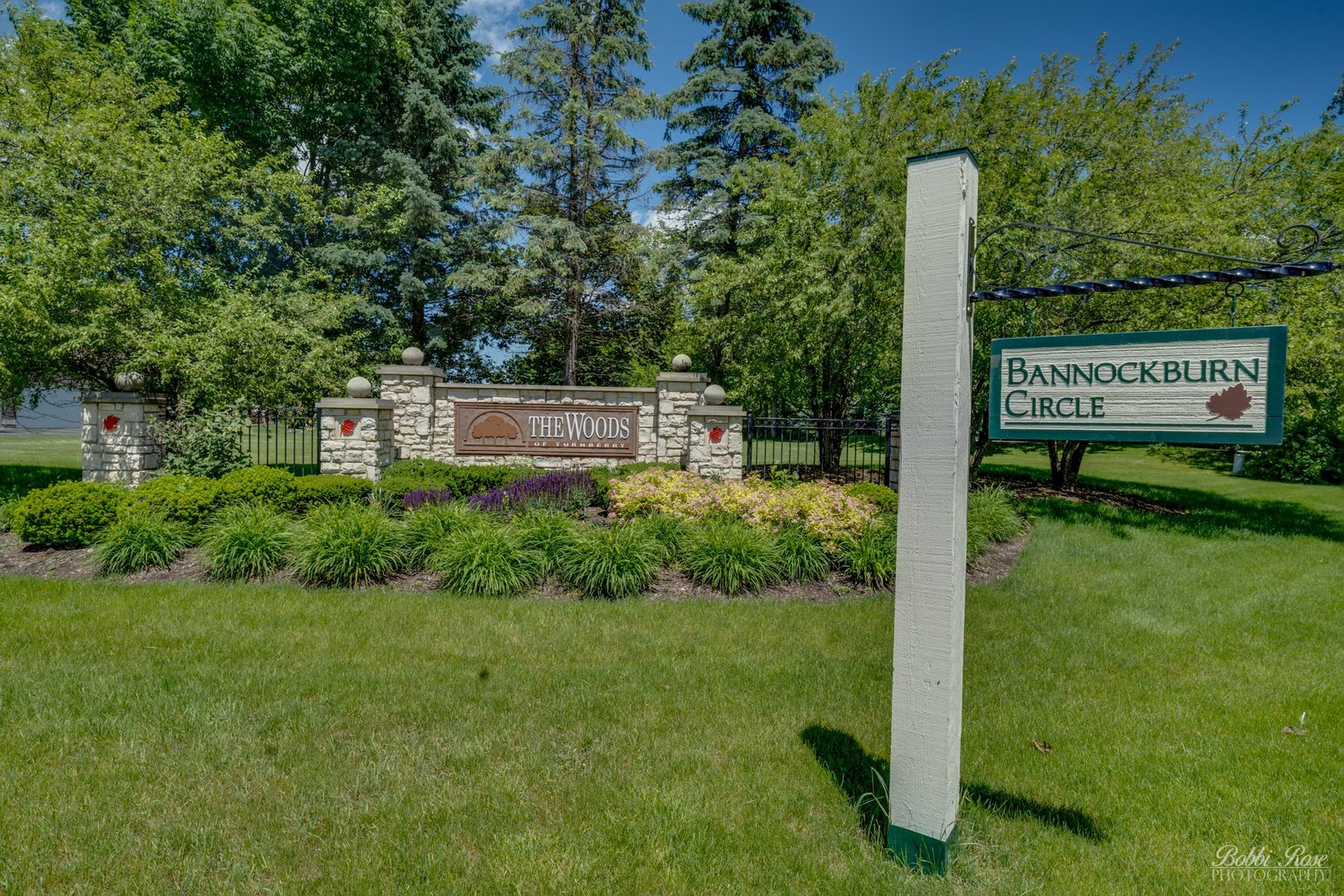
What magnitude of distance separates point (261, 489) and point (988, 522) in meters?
8.80

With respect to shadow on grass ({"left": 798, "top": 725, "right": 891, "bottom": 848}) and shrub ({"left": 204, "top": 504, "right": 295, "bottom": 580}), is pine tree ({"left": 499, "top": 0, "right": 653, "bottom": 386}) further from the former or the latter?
shadow on grass ({"left": 798, "top": 725, "right": 891, "bottom": 848})

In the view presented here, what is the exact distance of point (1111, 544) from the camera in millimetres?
7949

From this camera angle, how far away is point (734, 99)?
55.8 feet

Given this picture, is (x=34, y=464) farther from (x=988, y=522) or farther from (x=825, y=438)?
(x=988, y=522)

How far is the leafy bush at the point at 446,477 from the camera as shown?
841 centimetres

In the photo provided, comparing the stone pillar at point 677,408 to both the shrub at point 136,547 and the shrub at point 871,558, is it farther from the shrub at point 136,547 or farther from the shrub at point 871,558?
the shrub at point 136,547

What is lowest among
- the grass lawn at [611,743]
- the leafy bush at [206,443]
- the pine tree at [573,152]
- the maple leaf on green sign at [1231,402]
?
the grass lawn at [611,743]

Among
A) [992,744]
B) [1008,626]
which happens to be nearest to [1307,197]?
[1008,626]

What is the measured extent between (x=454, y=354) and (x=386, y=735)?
16.5m

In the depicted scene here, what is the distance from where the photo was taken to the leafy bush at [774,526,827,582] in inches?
247

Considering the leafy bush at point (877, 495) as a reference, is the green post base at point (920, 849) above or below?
below

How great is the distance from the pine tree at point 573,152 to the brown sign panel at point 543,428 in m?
5.76

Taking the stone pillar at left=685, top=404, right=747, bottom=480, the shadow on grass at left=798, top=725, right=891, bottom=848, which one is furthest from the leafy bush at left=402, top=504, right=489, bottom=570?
the shadow on grass at left=798, top=725, right=891, bottom=848

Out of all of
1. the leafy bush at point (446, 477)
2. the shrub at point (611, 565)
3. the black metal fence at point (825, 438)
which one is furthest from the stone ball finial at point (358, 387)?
the black metal fence at point (825, 438)
